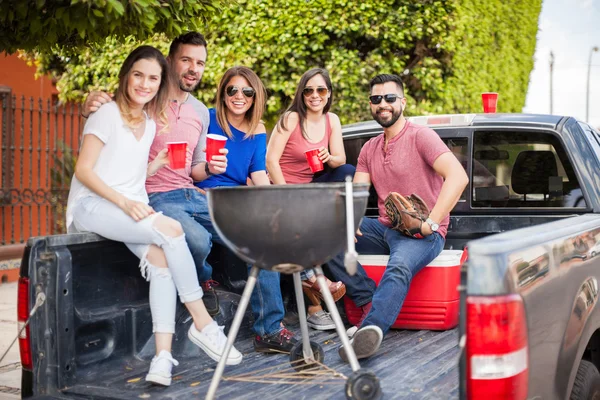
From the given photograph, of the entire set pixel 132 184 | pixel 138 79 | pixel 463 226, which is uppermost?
pixel 138 79

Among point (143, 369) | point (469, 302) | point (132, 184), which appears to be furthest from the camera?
point (132, 184)

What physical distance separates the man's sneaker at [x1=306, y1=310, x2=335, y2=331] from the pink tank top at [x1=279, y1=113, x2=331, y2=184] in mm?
995

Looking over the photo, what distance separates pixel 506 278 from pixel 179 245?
5.45ft

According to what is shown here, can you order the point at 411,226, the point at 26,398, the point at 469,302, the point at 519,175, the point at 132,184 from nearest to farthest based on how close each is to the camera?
1. the point at 469,302
2. the point at 26,398
3. the point at 132,184
4. the point at 411,226
5. the point at 519,175

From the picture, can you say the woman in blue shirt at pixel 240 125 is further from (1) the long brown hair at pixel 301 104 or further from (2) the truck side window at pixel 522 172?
(2) the truck side window at pixel 522 172

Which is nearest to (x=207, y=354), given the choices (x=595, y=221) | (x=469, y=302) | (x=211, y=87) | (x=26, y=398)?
(x=26, y=398)

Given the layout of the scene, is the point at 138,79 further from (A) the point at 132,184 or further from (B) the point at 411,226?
(B) the point at 411,226

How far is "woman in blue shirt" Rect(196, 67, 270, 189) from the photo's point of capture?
13.9ft

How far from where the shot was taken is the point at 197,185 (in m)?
4.30

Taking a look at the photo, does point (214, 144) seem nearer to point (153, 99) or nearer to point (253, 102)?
point (153, 99)

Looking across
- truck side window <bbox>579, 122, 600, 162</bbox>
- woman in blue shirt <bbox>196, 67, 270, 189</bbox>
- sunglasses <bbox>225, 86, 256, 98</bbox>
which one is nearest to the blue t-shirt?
woman in blue shirt <bbox>196, 67, 270, 189</bbox>

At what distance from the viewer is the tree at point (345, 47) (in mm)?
9609

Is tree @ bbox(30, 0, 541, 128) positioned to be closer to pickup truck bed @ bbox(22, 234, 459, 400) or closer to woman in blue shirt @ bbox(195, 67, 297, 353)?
woman in blue shirt @ bbox(195, 67, 297, 353)

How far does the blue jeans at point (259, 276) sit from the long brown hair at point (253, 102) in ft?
1.77
